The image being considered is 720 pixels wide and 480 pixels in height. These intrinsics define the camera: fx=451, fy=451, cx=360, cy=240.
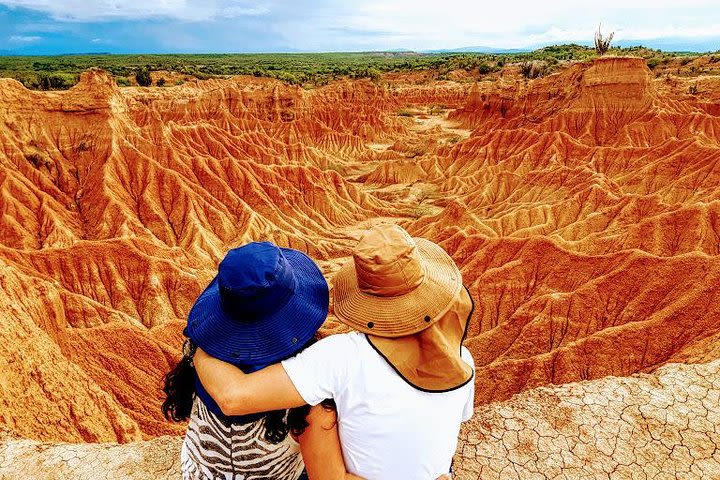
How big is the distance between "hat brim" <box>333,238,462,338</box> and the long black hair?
333mm

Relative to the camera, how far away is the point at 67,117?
1184 inches

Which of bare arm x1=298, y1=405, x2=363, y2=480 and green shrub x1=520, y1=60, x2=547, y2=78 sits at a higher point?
green shrub x1=520, y1=60, x2=547, y2=78

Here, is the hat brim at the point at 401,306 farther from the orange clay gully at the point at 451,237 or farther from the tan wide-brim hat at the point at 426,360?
the orange clay gully at the point at 451,237

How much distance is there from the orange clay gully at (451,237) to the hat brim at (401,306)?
11.6ft

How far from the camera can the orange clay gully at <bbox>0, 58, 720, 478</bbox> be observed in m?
5.79

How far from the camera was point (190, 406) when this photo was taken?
107 inches

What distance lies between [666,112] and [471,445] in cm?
4797

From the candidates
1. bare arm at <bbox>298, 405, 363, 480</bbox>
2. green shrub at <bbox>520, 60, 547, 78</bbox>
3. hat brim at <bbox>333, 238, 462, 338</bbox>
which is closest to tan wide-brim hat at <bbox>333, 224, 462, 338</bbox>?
hat brim at <bbox>333, 238, 462, 338</bbox>

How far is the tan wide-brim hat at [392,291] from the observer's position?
88.1 inches

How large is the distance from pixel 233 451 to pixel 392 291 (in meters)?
1.34

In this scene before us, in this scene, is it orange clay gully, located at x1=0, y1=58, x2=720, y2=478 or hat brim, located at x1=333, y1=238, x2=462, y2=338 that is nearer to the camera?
hat brim, located at x1=333, y1=238, x2=462, y2=338

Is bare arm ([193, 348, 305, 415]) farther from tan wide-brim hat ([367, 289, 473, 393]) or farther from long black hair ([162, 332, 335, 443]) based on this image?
tan wide-brim hat ([367, 289, 473, 393])

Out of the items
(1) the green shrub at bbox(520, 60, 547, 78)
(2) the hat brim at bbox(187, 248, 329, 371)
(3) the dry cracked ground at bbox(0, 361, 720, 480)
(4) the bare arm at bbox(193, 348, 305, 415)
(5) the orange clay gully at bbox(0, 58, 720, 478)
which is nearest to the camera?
(4) the bare arm at bbox(193, 348, 305, 415)

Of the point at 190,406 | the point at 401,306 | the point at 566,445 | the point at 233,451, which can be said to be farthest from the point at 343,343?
the point at 566,445
